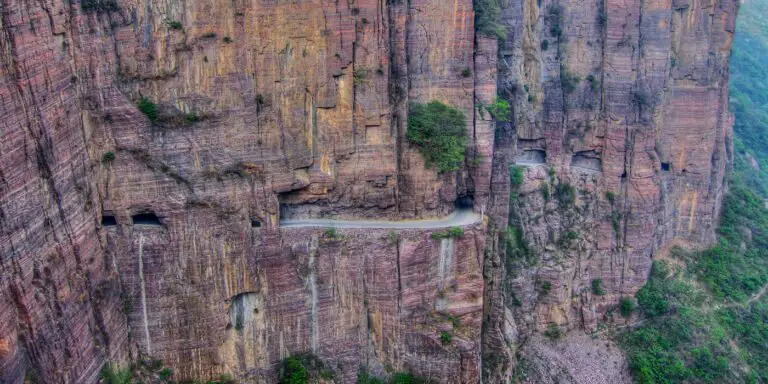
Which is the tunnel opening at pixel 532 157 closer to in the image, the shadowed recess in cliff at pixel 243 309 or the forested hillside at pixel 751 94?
the forested hillside at pixel 751 94

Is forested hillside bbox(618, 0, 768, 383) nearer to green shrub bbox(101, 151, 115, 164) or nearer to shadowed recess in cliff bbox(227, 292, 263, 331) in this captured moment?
shadowed recess in cliff bbox(227, 292, 263, 331)

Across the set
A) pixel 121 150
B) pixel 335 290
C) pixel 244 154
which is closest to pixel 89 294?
pixel 121 150

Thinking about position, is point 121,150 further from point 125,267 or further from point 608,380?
point 608,380

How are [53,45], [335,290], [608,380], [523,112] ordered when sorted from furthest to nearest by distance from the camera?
[523,112], [608,380], [335,290], [53,45]

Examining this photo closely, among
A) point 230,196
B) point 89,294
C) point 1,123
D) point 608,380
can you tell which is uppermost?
point 1,123

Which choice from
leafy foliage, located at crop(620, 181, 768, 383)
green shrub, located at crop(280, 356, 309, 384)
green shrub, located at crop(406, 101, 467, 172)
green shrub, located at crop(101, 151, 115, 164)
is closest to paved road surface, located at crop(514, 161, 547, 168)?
green shrub, located at crop(406, 101, 467, 172)

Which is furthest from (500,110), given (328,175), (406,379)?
(406,379)

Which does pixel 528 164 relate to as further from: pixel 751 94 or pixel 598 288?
pixel 751 94
